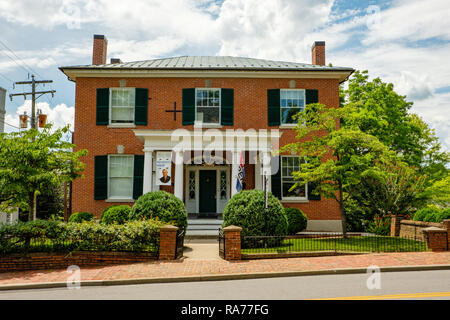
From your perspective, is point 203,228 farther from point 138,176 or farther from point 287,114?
point 287,114

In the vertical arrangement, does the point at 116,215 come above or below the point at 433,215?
below

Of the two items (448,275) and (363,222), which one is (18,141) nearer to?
(448,275)

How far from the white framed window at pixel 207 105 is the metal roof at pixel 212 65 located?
1.20m

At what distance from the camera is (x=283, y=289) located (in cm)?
759

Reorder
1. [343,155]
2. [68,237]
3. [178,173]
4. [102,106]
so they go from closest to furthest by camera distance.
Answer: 1. [68,237]
2. [343,155]
3. [178,173]
4. [102,106]

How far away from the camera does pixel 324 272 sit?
9.35 meters

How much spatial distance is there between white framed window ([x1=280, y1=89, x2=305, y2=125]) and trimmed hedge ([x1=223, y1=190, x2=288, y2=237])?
7026 millimetres

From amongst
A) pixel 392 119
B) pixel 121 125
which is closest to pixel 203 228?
pixel 121 125

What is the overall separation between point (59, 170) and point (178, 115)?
23.0 feet

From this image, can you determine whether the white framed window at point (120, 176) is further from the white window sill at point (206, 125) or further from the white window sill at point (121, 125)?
the white window sill at point (206, 125)

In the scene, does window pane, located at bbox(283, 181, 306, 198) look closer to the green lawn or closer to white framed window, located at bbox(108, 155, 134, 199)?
the green lawn

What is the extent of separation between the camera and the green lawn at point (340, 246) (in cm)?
1170

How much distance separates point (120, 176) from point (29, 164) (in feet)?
21.3

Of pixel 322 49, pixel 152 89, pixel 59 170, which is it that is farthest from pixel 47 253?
pixel 322 49
